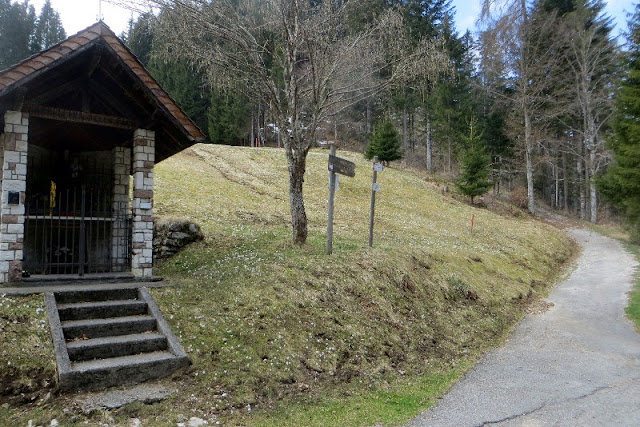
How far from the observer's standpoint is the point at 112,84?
8.80 meters

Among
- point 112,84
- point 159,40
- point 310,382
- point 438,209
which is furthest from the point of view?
point 438,209

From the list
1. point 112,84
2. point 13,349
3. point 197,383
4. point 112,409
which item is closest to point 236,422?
point 197,383

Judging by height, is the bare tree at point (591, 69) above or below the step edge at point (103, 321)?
above

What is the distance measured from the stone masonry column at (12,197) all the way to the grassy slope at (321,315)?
2529 millimetres

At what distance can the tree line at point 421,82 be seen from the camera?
11.2 meters

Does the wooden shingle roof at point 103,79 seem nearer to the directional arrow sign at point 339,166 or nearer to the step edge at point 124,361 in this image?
the directional arrow sign at point 339,166

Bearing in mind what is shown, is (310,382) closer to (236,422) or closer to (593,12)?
(236,422)

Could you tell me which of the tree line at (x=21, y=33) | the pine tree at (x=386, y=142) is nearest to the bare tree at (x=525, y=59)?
the pine tree at (x=386, y=142)

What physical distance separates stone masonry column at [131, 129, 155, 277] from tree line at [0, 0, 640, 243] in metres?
2.93

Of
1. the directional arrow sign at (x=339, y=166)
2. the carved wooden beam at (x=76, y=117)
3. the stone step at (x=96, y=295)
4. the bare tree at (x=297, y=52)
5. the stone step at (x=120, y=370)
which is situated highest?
the bare tree at (x=297, y=52)

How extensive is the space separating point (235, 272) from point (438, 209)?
18.4 meters

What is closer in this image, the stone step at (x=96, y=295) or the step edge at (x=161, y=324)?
the step edge at (x=161, y=324)

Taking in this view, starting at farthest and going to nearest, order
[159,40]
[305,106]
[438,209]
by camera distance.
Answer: [438,209]
[305,106]
[159,40]

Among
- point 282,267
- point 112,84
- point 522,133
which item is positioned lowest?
point 282,267
